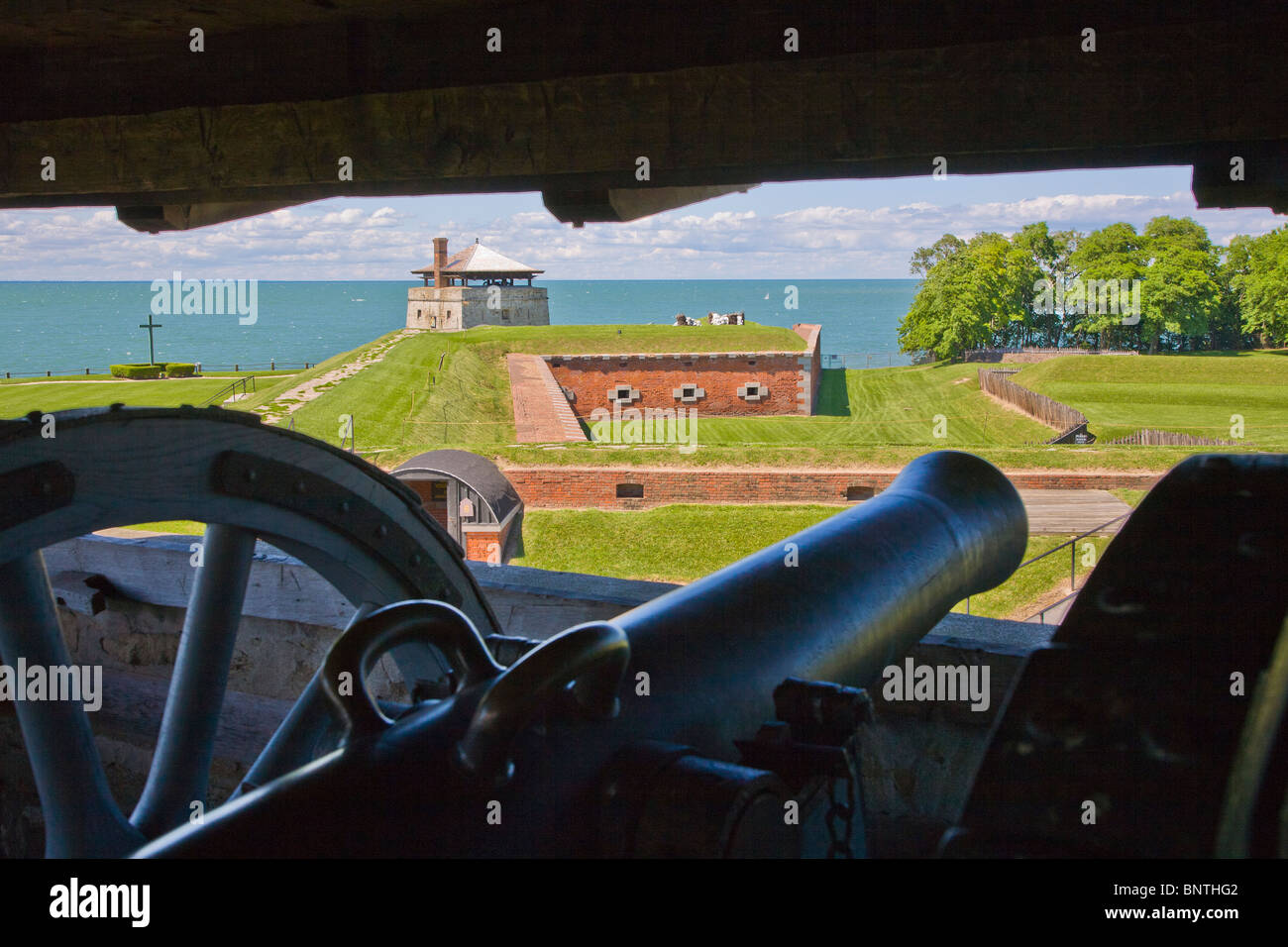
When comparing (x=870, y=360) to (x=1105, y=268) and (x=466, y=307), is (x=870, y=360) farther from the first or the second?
(x=466, y=307)

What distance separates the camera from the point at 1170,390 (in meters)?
33.9

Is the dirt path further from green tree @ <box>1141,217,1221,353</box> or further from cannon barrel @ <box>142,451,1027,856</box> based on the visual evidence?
green tree @ <box>1141,217,1221,353</box>

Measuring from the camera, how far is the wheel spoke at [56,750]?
5.99 ft

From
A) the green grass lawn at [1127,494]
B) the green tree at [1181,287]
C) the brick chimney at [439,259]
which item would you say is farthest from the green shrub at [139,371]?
the green tree at [1181,287]

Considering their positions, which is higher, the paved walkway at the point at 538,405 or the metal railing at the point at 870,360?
the metal railing at the point at 870,360

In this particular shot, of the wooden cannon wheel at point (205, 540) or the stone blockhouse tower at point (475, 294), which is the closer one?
the wooden cannon wheel at point (205, 540)

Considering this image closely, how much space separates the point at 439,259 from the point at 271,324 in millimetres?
84929

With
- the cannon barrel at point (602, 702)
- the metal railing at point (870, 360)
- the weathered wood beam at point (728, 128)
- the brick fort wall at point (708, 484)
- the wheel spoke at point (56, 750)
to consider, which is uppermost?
the weathered wood beam at point (728, 128)

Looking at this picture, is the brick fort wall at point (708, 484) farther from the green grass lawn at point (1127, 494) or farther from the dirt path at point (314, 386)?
the dirt path at point (314, 386)

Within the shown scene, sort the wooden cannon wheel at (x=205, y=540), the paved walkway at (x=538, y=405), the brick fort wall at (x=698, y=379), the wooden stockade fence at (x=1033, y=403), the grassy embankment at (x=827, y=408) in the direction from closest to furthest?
the wooden cannon wheel at (x=205, y=540)
the grassy embankment at (x=827, y=408)
the paved walkway at (x=538, y=405)
the wooden stockade fence at (x=1033, y=403)
the brick fort wall at (x=698, y=379)

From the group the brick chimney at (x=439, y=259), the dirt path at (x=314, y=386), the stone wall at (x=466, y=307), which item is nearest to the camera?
the dirt path at (x=314, y=386)

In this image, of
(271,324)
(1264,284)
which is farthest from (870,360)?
(271,324)

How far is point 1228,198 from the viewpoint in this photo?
1828 mm
